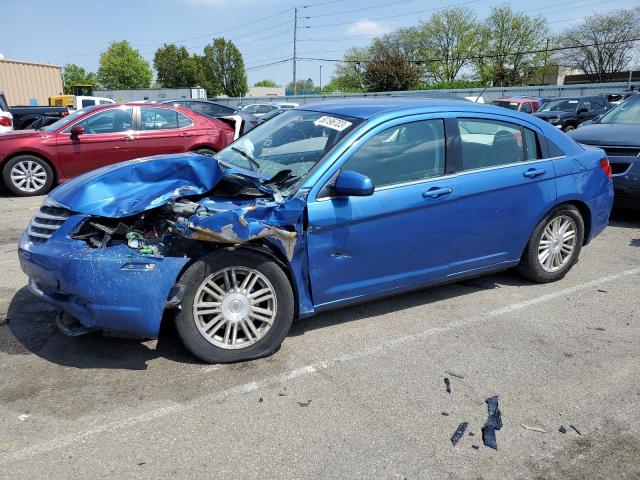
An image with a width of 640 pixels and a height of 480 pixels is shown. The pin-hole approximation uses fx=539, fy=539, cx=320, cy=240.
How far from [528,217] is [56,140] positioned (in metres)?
7.95

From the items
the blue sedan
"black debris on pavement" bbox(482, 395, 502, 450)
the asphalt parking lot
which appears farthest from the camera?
the blue sedan

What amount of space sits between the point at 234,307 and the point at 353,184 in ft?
3.64

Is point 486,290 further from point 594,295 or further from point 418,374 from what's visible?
point 418,374

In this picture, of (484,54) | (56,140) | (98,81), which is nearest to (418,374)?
(56,140)

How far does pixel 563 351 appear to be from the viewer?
12.3ft

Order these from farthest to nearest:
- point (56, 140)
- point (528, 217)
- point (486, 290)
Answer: point (56, 140)
point (486, 290)
point (528, 217)

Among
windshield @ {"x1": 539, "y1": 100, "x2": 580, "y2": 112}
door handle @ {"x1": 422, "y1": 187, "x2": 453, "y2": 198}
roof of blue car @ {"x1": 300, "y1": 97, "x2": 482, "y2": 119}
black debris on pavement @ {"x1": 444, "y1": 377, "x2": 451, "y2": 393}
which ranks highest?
roof of blue car @ {"x1": 300, "y1": 97, "x2": 482, "y2": 119}

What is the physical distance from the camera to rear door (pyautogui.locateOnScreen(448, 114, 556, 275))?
167 inches

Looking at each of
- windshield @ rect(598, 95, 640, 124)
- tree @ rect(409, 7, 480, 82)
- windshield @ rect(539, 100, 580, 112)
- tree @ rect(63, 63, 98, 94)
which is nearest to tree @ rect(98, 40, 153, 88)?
tree @ rect(63, 63, 98, 94)

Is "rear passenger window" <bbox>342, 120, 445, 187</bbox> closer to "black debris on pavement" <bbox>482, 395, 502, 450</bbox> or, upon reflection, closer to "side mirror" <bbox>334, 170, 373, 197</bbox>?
"side mirror" <bbox>334, 170, 373, 197</bbox>

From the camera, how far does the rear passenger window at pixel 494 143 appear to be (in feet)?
14.1

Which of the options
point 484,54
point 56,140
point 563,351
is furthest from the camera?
point 484,54

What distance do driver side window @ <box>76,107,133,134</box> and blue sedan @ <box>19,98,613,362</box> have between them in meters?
5.64

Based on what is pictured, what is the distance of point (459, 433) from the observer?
283cm
